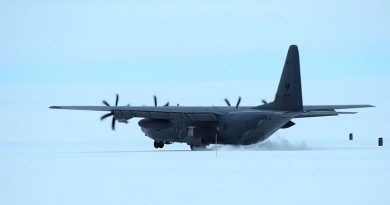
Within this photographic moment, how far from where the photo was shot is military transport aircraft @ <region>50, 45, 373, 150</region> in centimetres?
6191

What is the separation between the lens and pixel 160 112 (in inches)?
2591

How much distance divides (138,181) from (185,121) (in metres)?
35.2

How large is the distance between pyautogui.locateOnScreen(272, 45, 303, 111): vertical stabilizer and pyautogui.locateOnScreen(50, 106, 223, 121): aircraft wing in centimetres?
629

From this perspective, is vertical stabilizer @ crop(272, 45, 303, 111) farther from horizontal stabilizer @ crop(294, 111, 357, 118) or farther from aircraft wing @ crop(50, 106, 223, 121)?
aircraft wing @ crop(50, 106, 223, 121)

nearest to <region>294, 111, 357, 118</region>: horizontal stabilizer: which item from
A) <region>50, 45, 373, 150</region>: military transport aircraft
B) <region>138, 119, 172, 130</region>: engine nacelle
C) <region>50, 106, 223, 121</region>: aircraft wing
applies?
<region>50, 45, 373, 150</region>: military transport aircraft

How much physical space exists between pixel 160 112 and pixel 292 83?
10.8 metres

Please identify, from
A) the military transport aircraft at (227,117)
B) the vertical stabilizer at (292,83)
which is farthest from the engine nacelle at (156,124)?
the vertical stabilizer at (292,83)

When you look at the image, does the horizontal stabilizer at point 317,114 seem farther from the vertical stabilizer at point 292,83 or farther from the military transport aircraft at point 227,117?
the vertical stabilizer at point 292,83

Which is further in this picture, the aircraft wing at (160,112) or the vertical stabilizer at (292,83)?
the aircraft wing at (160,112)

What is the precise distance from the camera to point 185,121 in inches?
2672

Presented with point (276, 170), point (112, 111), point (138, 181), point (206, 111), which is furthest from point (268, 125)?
point (138, 181)

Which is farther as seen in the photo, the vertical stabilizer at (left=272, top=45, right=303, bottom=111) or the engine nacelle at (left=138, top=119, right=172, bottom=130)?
the engine nacelle at (left=138, top=119, right=172, bottom=130)

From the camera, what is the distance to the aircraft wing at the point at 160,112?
209ft

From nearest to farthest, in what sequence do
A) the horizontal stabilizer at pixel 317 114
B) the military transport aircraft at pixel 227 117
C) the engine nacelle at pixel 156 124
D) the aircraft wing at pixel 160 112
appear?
the horizontal stabilizer at pixel 317 114
the military transport aircraft at pixel 227 117
the aircraft wing at pixel 160 112
the engine nacelle at pixel 156 124
